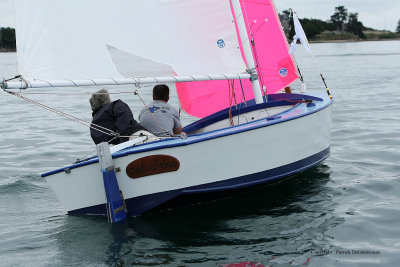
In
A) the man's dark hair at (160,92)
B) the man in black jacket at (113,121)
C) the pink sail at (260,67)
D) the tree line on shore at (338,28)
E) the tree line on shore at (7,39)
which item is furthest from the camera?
the tree line on shore at (338,28)

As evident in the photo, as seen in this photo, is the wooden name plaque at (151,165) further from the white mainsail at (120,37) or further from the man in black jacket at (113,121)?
the white mainsail at (120,37)

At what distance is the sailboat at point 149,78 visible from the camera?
5.75 metres

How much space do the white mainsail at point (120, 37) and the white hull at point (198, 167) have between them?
0.86 m

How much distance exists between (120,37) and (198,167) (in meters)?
1.63

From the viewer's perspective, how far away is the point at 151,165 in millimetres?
5871

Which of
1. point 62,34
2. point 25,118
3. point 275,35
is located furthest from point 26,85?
point 25,118

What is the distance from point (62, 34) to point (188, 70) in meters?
1.43

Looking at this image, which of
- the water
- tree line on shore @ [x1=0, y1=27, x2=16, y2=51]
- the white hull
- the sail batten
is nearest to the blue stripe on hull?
the white hull

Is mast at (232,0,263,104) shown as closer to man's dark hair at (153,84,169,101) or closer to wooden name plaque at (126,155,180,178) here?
man's dark hair at (153,84,169,101)

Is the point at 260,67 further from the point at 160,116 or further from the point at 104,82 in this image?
the point at 104,82

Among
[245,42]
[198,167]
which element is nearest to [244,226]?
[198,167]

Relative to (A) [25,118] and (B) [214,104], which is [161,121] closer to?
(B) [214,104]

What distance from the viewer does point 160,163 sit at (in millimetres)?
5875

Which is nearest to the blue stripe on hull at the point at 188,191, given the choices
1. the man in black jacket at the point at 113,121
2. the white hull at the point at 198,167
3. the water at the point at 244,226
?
the white hull at the point at 198,167
